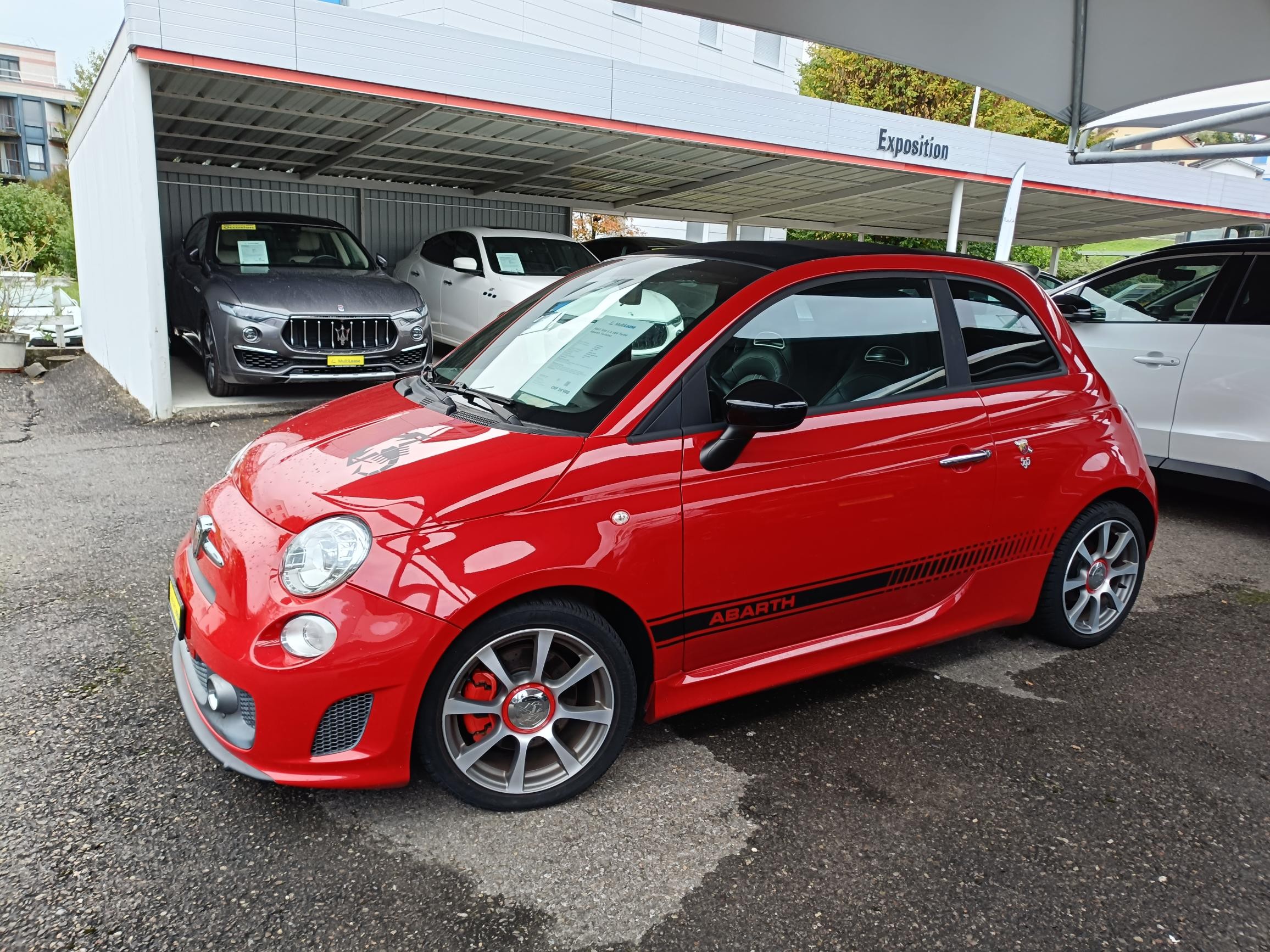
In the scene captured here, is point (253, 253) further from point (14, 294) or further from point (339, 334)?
point (14, 294)

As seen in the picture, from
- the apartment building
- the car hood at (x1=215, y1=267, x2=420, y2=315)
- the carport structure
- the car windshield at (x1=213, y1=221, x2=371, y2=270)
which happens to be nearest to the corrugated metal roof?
the carport structure

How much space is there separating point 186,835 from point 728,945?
1525 mm

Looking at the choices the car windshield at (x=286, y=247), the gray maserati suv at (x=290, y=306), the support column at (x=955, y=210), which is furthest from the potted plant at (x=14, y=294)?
the support column at (x=955, y=210)

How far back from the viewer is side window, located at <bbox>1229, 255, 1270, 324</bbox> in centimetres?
559

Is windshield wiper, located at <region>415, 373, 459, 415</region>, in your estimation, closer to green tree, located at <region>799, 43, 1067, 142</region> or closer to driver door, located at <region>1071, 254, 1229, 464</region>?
driver door, located at <region>1071, 254, 1229, 464</region>

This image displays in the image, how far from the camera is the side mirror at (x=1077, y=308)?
21.6ft

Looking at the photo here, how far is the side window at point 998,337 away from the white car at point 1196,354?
225cm

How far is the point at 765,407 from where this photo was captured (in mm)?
2639

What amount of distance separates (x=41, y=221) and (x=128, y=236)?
30760 mm

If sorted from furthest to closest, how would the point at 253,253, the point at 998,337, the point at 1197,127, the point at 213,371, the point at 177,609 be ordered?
the point at 253,253 → the point at 213,371 → the point at 1197,127 → the point at 998,337 → the point at 177,609

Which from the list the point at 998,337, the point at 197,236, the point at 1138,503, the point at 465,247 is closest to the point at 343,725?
the point at 998,337

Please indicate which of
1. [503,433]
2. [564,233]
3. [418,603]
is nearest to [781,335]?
[503,433]

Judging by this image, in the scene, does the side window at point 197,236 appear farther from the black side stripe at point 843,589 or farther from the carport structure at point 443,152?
the black side stripe at point 843,589

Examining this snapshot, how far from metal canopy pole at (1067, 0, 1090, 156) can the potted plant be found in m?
11.4
